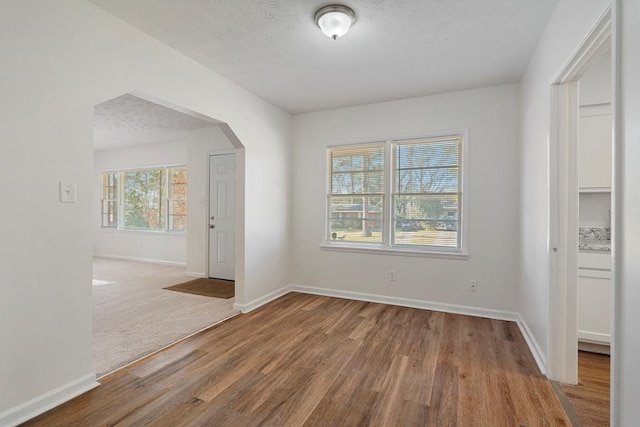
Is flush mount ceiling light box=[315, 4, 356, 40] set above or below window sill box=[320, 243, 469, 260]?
above

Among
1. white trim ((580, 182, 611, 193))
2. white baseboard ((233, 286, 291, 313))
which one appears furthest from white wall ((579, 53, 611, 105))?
white baseboard ((233, 286, 291, 313))

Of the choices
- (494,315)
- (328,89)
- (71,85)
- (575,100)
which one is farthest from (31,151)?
(494,315)

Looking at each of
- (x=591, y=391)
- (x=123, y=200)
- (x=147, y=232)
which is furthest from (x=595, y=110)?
(x=123, y=200)

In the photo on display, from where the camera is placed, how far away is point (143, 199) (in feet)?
23.1

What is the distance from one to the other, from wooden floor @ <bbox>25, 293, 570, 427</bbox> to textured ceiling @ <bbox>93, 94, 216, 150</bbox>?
3.24m

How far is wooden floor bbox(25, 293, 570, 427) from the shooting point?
1.82 m

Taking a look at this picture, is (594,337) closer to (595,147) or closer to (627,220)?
(595,147)

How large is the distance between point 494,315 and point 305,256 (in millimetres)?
2575

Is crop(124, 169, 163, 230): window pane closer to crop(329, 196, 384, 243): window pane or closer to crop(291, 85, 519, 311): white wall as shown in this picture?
crop(291, 85, 519, 311): white wall

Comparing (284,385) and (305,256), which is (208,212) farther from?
(284,385)

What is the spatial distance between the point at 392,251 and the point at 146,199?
598 cm

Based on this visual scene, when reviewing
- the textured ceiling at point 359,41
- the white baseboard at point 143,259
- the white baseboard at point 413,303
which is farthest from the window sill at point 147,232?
the textured ceiling at point 359,41

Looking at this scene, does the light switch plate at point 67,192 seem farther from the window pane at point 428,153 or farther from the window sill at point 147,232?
the window sill at point 147,232

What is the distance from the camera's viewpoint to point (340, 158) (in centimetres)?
439
